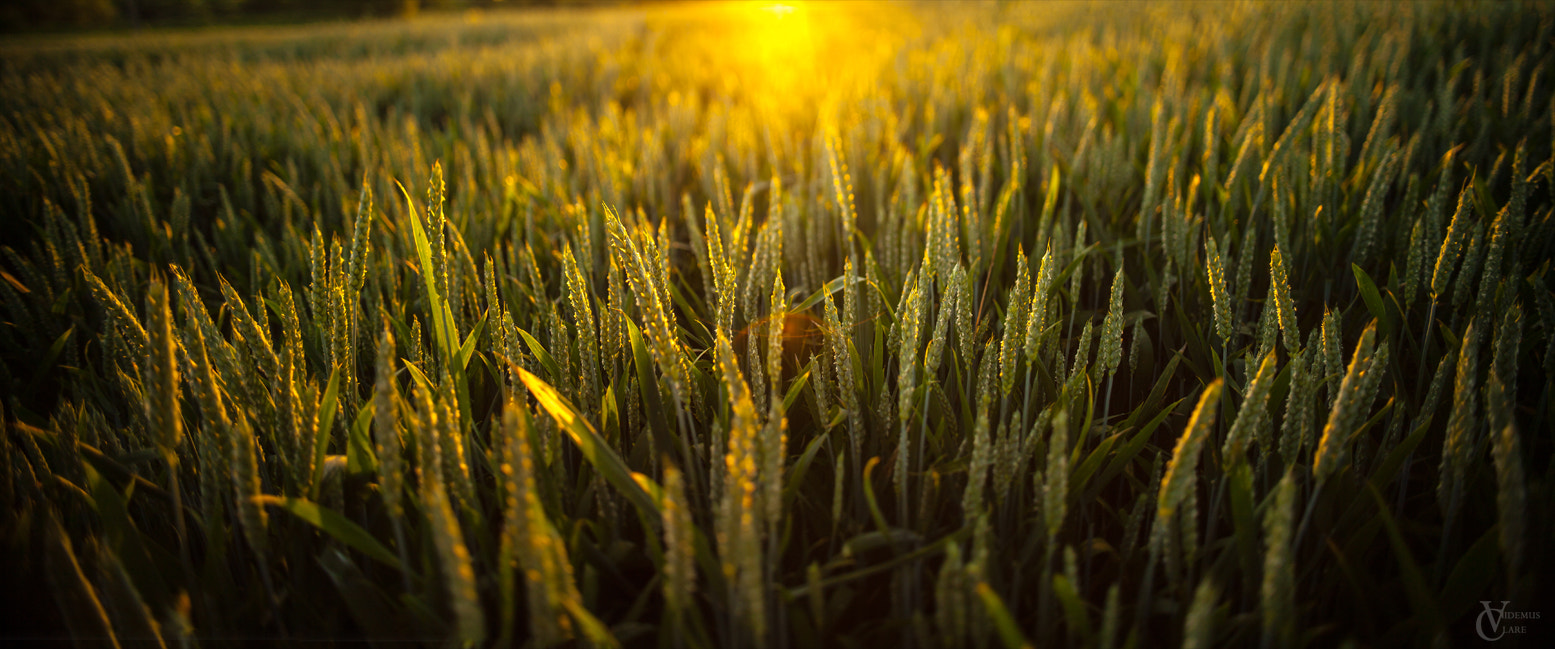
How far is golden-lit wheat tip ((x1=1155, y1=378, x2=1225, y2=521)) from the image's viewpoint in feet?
1.62

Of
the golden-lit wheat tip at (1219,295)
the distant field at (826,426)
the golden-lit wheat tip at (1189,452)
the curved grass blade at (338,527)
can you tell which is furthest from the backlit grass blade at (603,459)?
the golden-lit wheat tip at (1219,295)

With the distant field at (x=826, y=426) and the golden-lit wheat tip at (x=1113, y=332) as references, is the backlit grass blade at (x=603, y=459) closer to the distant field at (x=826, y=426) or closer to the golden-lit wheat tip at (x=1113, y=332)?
the distant field at (x=826, y=426)

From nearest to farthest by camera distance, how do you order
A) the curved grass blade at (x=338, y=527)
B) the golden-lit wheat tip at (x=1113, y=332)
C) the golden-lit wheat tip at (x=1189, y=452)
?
1. the golden-lit wheat tip at (x=1189, y=452)
2. the curved grass blade at (x=338, y=527)
3. the golden-lit wheat tip at (x=1113, y=332)

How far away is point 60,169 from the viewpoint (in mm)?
1971

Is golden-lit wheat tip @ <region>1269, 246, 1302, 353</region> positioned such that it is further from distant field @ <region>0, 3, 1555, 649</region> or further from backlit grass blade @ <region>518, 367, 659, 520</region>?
backlit grass blade @ <region>518, 367, 659, 520</region>

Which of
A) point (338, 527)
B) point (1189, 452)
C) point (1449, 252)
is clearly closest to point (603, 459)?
point (338, 527)

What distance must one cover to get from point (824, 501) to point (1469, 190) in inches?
34.6

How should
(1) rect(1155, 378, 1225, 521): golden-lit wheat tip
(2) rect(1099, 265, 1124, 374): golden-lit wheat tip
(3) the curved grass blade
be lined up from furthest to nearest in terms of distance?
(2) rect(1099, 265, 1124, 374): golden-lit wheat tip, (3) the curved grass blade, (1) rect(1155, 378, 1225, 521): golden-lit wheat tip

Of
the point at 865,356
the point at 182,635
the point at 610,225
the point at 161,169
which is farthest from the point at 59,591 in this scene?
the point at 161,169

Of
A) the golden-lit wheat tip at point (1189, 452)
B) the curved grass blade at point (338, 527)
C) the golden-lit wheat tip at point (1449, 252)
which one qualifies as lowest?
the curved grass blade at point (338, 527)

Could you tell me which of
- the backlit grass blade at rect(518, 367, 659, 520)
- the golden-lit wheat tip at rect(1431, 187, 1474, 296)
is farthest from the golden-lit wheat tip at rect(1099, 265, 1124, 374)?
the backlit grass blade at rect(518, 367, 659, 520)

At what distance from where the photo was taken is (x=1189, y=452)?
512mm

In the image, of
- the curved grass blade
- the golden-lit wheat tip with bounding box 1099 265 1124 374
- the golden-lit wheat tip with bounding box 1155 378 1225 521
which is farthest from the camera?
the golden-lit wheat tip with bounding box 1099 265 1124 374

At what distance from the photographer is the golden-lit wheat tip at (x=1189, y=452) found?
0.49 m
